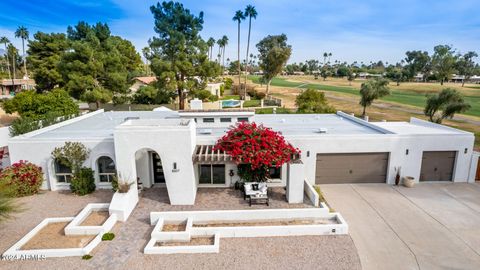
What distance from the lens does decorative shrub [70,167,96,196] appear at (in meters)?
15.1

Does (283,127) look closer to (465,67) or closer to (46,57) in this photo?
(46,57)

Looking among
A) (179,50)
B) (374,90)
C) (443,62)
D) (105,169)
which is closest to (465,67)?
(443,62)

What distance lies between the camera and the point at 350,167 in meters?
17.1

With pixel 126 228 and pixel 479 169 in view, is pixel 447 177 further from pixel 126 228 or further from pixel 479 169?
pixel 126 228

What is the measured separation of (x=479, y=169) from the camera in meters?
17.6

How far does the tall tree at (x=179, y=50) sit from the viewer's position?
37.8 meters

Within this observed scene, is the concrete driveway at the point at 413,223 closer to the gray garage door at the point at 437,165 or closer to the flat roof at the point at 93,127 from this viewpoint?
the gray garage door at the point at 437,165

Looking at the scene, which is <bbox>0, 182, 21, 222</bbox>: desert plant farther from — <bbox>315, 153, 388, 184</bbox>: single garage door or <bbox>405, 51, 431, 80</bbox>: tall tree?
<bbox>405, 51, 431, 80</bbox>: tall tree

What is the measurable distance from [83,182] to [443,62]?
139m

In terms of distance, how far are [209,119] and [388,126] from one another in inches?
522

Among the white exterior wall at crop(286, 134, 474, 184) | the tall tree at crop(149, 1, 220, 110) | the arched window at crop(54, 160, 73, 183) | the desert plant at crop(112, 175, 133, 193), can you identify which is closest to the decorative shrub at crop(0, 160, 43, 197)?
the arched window at crop(54, 160, 73, 183)

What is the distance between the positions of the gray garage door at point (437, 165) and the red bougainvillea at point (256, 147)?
8726mm

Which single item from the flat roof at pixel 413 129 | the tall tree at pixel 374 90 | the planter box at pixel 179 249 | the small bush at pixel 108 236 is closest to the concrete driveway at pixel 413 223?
the flat roof at pixel 413 129

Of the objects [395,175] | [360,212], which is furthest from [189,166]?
[395,175]
